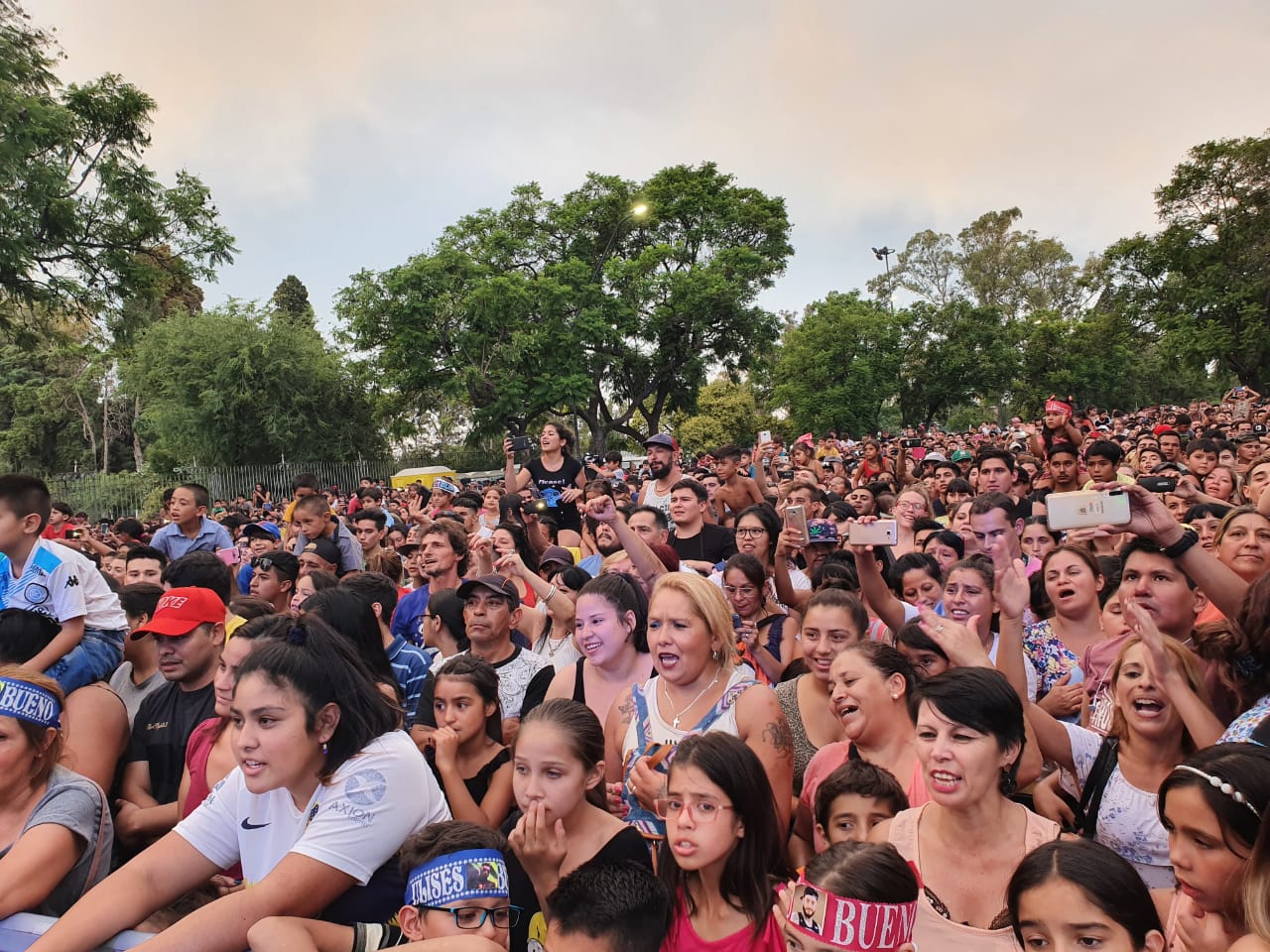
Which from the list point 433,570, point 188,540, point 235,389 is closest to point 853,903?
point 433,570

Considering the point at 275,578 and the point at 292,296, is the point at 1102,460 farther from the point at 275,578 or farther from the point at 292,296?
the point at 292,296

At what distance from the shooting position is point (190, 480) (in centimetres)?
2633

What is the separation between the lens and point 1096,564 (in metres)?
4.64

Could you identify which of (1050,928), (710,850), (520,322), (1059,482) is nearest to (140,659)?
(710,850)

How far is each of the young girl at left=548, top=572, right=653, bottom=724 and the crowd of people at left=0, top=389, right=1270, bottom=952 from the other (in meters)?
0.02

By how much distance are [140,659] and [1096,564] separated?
488cm

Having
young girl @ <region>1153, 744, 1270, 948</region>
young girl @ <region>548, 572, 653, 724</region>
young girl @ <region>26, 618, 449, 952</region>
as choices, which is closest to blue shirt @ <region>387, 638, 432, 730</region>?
young girl @ <region>548, 572, 653, 724</region>

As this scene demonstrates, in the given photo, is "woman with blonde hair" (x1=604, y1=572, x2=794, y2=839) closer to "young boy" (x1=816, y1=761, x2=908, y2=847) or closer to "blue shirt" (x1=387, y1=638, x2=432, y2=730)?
"young boy" (x1=816, y1=761, x2=908, y2=847)

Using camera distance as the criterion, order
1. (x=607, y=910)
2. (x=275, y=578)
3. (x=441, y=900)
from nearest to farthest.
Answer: (x=441, y=900) → (x=607, y=910) → (x=275, y=578)

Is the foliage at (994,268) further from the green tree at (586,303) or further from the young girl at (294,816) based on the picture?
the young girl at (294,816)

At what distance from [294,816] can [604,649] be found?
1.58 m

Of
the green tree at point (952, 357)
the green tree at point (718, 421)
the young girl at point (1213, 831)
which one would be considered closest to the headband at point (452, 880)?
the young girl at point (1213, 831)

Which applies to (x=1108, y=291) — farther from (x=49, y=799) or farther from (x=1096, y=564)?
(x=49, y=799)

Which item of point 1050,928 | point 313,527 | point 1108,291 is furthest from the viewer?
point 1108,291
